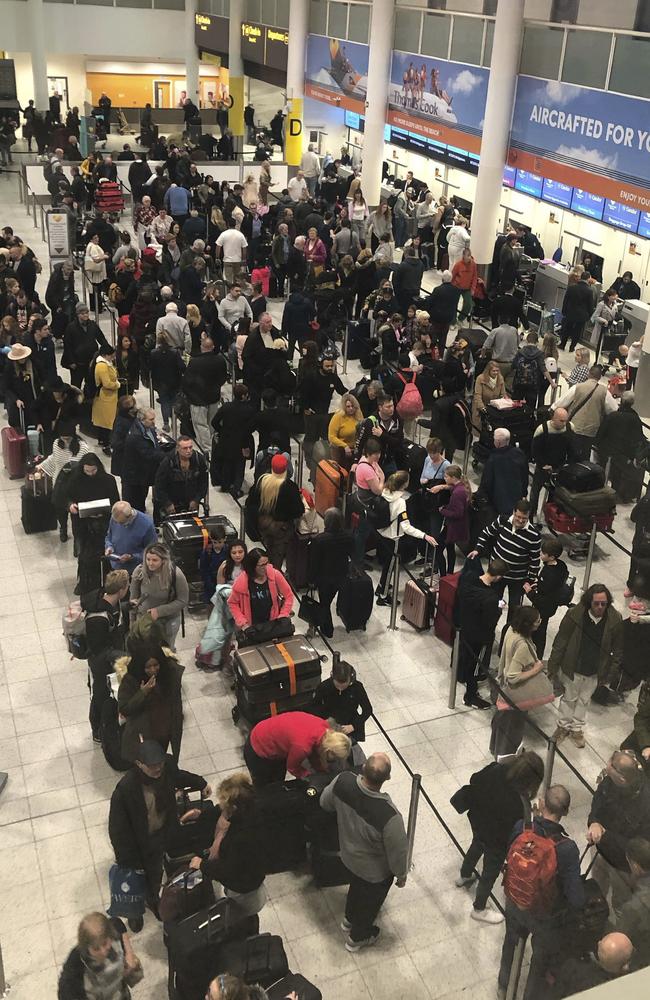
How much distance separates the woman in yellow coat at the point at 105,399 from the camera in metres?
11.4

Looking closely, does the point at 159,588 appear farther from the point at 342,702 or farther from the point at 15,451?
the point at 15,451

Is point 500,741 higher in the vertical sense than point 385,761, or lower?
lower

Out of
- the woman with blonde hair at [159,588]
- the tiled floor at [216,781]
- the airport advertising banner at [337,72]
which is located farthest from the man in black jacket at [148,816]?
the airport advertising banner at [337,72]

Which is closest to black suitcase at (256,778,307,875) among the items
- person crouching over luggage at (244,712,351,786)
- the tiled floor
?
person crouching over luggage at (244,712,351,786)

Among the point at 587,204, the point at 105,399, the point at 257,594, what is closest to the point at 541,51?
the point at 587,204

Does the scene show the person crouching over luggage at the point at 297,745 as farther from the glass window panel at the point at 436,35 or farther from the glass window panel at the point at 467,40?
the glass window panel at the point at 436,35

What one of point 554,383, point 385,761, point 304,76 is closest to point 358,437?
point 554,383

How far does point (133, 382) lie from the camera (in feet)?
43.0

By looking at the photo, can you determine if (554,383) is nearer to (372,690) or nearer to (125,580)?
(372,690)

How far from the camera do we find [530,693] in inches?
290

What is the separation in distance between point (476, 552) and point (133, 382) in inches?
258

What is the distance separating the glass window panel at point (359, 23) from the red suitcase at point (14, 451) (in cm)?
1862

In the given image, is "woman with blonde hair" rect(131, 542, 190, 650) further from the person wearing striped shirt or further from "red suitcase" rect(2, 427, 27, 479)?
"red suitcase" rect(2, 427, 27, 479)

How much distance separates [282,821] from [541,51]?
647 inches
